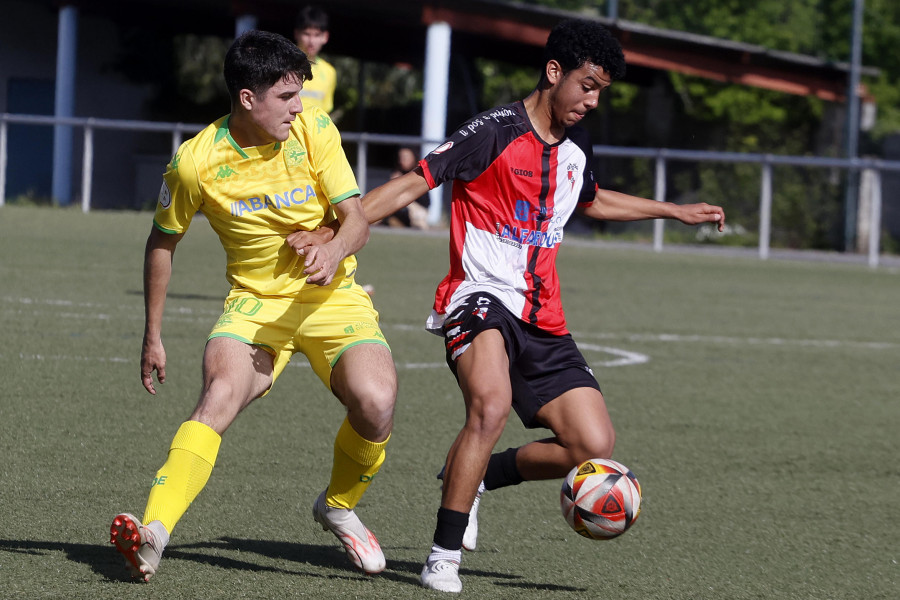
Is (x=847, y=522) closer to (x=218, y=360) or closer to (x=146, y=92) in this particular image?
(x=218, y=360)

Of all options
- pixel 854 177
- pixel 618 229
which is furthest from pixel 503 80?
pixel 854 177

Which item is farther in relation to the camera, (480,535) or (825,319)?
(825,319)

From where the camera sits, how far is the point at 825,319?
14.1 metres

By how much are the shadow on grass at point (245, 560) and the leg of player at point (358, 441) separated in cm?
10

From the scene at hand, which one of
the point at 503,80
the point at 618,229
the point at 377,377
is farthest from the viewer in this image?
the point at 503,80

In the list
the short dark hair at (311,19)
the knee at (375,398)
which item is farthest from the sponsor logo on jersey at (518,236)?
the short dark hair at (311,19)

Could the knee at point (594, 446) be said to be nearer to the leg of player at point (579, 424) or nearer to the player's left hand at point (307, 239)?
the leg of player at point (579, 424)

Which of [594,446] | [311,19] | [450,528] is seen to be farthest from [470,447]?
[311,19]

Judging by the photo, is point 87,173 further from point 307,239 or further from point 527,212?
point 307,239

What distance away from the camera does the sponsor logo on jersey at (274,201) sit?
4785 millimetres

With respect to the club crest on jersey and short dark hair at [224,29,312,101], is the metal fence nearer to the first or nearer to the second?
the club crest on jersey

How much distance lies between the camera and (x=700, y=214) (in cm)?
550

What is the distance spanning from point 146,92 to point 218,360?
27.7 m

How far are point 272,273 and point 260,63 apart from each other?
77 cm
